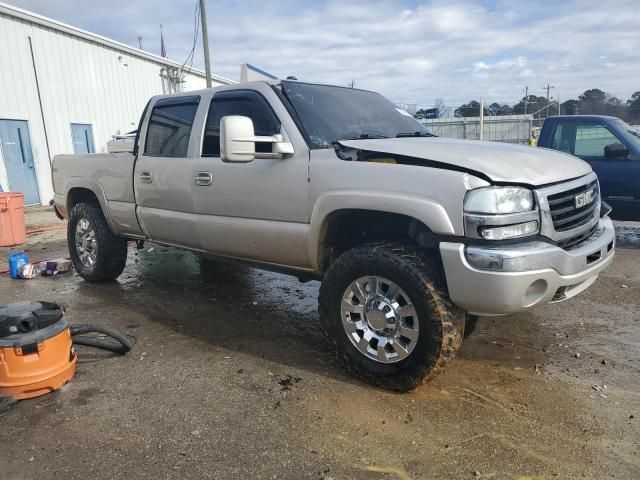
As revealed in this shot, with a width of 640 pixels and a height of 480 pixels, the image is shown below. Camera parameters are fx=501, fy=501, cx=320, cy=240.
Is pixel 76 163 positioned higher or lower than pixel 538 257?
higher

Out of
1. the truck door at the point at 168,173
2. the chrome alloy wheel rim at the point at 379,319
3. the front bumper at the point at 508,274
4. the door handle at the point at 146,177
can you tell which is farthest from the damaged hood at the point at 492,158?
the door handle at the point at 146,177

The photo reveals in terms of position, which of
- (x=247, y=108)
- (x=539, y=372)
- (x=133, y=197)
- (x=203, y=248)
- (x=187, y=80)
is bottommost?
(x=539, y=372)

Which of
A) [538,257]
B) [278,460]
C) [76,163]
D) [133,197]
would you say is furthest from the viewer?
[76,163]

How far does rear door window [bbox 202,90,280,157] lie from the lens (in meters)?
3.79

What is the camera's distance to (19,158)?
44.0 feet

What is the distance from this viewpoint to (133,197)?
4.98m

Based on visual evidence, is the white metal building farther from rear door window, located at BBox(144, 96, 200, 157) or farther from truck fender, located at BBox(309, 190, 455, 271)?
truck fender, located at BBox(309, 190, 455, 271)

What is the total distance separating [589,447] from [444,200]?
1456 millimetres

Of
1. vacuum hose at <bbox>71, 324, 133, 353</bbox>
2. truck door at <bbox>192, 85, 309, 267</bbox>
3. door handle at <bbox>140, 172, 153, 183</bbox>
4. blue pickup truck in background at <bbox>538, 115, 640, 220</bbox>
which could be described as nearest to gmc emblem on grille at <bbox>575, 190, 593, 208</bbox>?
truck door at <bbox>192, 85, 309, 267</bbox>

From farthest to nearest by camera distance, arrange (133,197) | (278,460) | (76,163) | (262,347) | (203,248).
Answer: (76,163) < (133,197) < (203,248) < (262,347) < (278,460)

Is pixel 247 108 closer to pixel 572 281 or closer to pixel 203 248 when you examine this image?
pixel 203 248

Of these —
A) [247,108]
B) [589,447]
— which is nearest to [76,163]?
[247,108]

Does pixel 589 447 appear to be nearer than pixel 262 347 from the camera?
Yes

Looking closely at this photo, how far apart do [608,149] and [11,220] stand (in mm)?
9328
